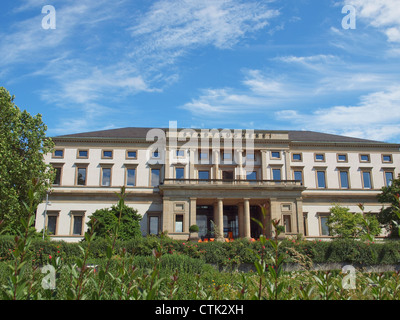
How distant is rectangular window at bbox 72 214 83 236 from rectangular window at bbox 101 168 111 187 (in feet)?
16.5

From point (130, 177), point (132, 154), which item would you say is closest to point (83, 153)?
point (132, 154)

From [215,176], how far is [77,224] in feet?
60.3

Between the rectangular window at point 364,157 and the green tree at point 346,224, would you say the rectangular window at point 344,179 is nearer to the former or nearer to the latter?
the rectangular window at point 364,157

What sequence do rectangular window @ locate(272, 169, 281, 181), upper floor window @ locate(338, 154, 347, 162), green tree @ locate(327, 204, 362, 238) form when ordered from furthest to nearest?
upper floor window @ locate(338, 154, 347, 162)
rectangular window @ locate(272, 169, 281, 181)
green tree @ locate(327, 204, 362, 238)

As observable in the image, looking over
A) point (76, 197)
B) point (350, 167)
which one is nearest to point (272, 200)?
point (350, 167)

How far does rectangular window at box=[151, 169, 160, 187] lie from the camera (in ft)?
146

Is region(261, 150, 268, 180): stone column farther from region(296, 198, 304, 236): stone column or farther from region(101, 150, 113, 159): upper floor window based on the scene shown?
region(101, 150, 113, 159): upper floor window

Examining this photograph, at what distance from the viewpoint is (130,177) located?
4459 cm

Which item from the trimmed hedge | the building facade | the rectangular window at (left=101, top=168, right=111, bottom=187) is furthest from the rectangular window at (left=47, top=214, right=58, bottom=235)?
the trimmed hedge

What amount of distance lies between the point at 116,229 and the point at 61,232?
137 feet

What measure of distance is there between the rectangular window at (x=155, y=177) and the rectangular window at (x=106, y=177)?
18.5ft

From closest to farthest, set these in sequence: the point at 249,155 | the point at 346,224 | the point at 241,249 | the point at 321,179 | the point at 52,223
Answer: the point at 241,249
the point at 346,224
the point at 52,223
the point at 249,155
the point at 321,179

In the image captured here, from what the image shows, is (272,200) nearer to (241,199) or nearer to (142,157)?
(241,199)

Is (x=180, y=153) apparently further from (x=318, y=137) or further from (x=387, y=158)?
(x=387, y=158)
